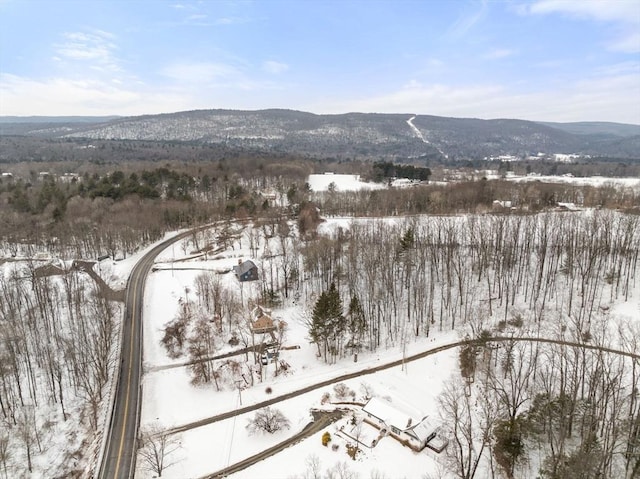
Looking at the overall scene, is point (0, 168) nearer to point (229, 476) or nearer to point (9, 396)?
point (9, 396)

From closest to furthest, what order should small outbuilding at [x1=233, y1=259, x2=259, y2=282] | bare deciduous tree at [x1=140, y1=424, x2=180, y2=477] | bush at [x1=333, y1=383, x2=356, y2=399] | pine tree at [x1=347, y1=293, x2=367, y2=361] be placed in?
1. bare deciduous tree at [x1=140, y1=424, x2=180, y2=477]
2. bush at [x1=333, y1=383, x2=356, y2=399]
3. pine tree at [x1=347, y1=293, x2=367, y2=361]
4. small outbuilding at [x1=233, y1=259, x2=259, y2=282]

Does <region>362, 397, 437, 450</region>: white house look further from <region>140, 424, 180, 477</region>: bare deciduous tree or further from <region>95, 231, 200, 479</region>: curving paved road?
<region>95, 231, 200, 479</region>: curving paved road

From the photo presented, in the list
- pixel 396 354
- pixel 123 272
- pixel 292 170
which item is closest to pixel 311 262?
pixel 396 354

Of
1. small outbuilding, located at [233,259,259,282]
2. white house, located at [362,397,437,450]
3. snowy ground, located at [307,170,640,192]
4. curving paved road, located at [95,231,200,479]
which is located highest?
snowy ground, located at [307,170,640,192]

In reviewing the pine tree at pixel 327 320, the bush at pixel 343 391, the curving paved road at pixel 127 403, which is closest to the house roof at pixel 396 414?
the bush at pixel 343 391

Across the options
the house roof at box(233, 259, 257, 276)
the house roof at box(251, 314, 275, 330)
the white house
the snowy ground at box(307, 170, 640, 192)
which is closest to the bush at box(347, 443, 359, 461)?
the white house

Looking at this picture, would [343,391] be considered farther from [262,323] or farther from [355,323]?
[262,323]
